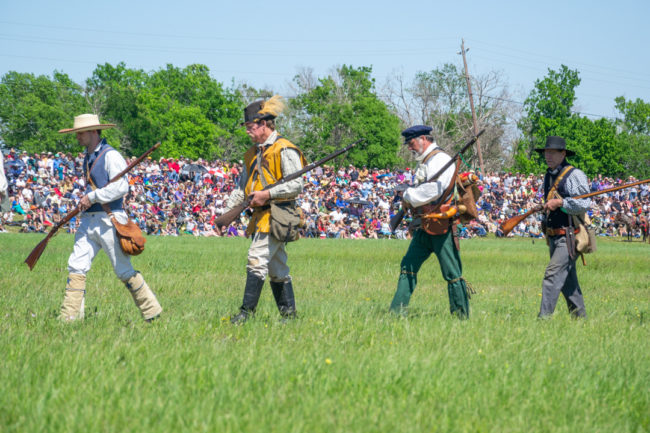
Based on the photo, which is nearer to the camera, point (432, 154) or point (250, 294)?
point (250, 294)

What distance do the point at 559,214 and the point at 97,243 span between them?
4945 mm

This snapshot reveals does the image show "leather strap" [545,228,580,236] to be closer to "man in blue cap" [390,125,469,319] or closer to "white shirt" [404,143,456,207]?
"man in blue cap" [390,125,469,319]

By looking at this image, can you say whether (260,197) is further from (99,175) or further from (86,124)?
(86,124)

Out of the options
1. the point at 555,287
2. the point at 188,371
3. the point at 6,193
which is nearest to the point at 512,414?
the point at 188,371

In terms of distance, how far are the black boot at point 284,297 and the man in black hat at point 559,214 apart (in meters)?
2.76

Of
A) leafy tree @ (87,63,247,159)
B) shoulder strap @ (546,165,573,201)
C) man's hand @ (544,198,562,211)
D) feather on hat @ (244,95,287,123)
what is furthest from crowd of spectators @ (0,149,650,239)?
leafy tree @ (87,63,247,159)

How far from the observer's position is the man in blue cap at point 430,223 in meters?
7.16

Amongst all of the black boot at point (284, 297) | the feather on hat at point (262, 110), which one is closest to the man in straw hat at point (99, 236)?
the black boot at point (284, 297)

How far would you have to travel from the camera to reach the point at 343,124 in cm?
6625

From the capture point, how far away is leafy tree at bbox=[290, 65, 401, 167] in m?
65.9

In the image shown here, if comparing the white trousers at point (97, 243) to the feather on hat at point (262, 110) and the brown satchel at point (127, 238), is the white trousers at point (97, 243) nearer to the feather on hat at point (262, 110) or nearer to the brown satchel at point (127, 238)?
the brown satchel at point (127, 238)

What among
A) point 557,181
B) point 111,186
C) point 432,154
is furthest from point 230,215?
point 557,181

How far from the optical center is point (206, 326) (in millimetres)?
6098

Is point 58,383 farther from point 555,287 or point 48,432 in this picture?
point 555,287
